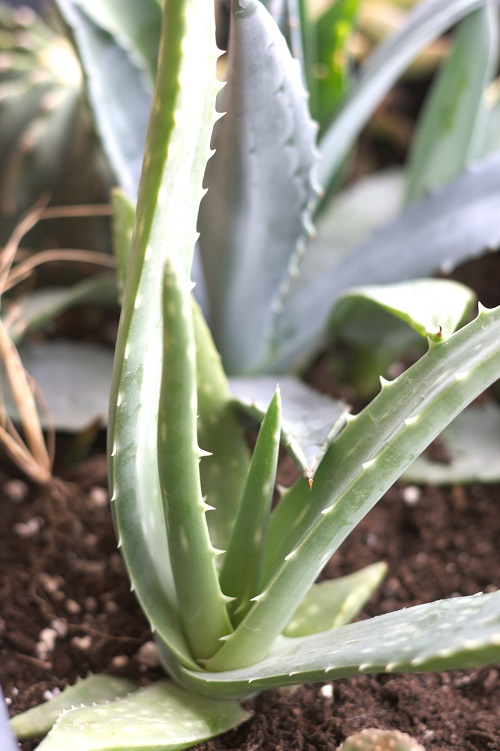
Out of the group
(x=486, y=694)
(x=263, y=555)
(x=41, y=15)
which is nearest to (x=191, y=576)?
(x=263, y=555)

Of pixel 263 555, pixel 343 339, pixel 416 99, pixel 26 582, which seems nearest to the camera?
pixel 263 555

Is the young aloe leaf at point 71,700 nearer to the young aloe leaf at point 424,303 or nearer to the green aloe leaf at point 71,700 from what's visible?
the green aloe leaf at point 71,700

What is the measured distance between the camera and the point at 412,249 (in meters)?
0.89

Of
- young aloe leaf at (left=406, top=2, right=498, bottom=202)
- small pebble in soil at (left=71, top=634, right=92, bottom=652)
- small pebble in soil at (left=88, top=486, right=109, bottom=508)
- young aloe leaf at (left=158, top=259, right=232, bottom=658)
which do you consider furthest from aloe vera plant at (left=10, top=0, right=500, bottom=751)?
young aloe leaf at (left=406, top=2, right=498, bottom=202)

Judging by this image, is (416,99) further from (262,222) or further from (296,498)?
(296,498)

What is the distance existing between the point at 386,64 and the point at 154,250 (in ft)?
1.58

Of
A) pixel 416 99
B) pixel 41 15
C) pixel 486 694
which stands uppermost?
pixel 41 15

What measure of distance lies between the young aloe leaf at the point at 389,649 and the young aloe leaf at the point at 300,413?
0.11 metres

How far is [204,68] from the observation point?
49 centimetres

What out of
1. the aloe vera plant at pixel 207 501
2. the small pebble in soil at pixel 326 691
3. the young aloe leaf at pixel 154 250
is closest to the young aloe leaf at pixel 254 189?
the aloe vera plant at pixel 207 501

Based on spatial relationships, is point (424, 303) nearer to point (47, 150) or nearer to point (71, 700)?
point (71, 700)

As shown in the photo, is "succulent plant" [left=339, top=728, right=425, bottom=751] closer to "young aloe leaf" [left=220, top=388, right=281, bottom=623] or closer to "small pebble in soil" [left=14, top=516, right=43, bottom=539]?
"young aloe leaf" [left=220, top=388, right=281, bottom=623]

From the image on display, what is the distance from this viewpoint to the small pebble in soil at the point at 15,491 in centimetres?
88

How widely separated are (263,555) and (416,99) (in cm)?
106
